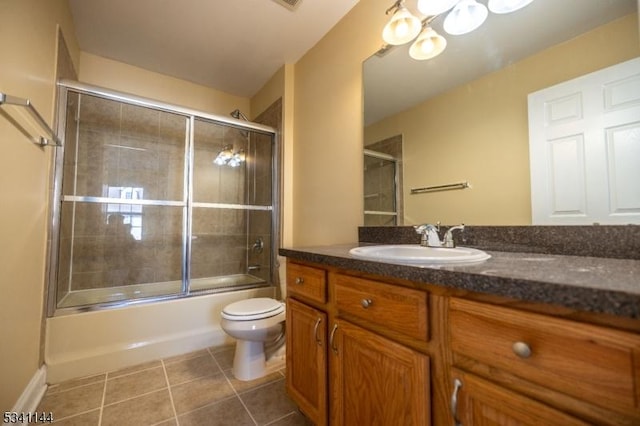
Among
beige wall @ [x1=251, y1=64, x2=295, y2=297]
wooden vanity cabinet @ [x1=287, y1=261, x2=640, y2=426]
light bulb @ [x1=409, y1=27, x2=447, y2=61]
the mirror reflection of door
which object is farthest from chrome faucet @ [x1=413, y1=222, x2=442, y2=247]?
beige wall @ [x1=251, y1=64, x2=295, y2=297]

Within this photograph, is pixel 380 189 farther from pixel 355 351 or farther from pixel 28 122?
pixel 28 122

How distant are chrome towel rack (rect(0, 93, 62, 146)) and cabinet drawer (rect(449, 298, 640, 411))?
152 centimetres

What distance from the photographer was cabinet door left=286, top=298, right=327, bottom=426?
3.32ft

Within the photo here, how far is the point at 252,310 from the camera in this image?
5.33ft

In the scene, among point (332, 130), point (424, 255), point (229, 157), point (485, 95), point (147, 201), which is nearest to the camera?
point (424, 255)

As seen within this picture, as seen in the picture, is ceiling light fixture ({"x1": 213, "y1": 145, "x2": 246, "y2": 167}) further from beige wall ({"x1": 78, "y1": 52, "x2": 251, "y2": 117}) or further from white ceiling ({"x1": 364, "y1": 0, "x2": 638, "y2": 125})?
white ceiling ({"x1": 364, "y1": 0, "x2": 638, "y2": 125})

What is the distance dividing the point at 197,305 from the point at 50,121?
4.93 feet

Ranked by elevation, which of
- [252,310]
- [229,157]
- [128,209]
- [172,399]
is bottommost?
[172,399]

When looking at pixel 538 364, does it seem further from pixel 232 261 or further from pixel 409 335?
pixel 232 261

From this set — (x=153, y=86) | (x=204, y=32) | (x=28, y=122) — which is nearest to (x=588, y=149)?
(x=28, y=122)

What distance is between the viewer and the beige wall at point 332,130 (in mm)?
1687

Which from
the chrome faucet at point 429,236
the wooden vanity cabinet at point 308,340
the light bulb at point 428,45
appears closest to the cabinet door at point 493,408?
the wooden vanity cabinet at point 308,340

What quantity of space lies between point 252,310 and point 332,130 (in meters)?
1.32

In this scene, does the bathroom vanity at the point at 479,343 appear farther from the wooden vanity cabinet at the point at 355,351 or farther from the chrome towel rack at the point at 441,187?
the chrome towel rack at the point at 441,187
